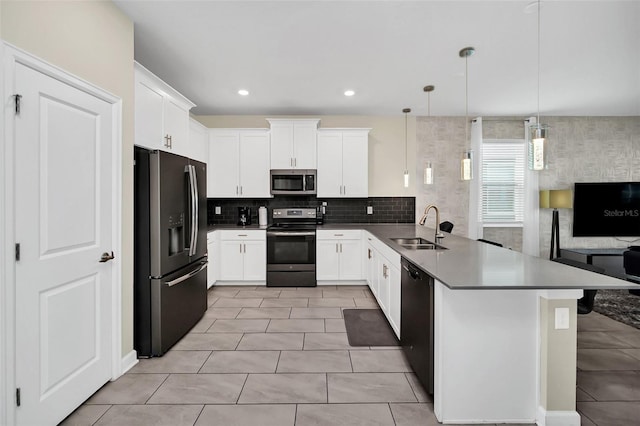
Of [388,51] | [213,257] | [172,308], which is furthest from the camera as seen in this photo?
[213,257]

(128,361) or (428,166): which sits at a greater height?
(428,166)

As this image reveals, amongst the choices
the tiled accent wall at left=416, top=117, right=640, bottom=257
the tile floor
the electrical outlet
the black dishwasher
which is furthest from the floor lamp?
the electrical outlet

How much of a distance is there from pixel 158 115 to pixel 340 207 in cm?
Answer: 322

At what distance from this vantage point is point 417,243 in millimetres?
3375

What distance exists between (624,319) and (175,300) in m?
4.78

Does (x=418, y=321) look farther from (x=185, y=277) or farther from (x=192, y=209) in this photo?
(x=192, y=209)

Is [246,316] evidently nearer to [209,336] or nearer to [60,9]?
[209,336]

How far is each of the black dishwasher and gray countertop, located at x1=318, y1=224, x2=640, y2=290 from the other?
122 millimetres

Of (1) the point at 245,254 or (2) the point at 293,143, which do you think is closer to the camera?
(1) the point at 245,254

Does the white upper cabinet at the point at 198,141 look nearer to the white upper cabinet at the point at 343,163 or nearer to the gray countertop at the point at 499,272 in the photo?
the white upper cabinet at the point at 343,163

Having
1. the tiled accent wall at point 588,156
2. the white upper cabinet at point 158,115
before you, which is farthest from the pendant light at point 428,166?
the white upper cabinet at point 158,115

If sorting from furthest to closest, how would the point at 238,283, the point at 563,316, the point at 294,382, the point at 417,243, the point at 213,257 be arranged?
the point at 238,283 < the point at 213,257 < the point at 417,243 < the point at 294,382 < the point at 563,316

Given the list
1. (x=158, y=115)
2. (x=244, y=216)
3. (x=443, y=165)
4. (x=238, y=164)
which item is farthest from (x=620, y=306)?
(x=158, y=115)

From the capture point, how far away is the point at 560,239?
5.39 meters
